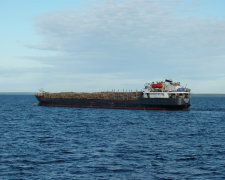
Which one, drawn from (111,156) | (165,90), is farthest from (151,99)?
(111,156)

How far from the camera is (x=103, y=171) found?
2152 centimetres

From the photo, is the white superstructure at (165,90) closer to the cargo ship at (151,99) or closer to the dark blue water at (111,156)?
the cargo ship at (151,99)

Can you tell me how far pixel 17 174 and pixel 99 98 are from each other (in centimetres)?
7943

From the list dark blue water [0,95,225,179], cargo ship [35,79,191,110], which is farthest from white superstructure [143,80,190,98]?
dark blue water [0,95,225,179]

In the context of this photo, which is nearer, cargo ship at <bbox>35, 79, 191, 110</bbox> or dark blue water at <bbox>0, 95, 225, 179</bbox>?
dark blue water at <bbox>0, 95, 225, 179</bbox>

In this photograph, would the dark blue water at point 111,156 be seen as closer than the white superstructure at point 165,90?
Yes

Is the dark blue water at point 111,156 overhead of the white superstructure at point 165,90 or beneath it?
beneath

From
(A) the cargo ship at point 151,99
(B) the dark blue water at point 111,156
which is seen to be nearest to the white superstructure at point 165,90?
(A) the cargo ship at point 151,99

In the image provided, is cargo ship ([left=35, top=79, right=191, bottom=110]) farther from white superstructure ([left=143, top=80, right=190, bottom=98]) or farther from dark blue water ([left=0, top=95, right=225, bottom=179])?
dark blue water ([left=0, top=95, right=225, bottom=179])

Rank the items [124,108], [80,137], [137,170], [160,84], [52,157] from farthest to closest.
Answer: [124,108], [160,84], [80,137], [52,157], [137,170]

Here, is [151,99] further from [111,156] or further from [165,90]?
[111,156]

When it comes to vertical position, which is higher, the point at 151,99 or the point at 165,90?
the point at 165,90

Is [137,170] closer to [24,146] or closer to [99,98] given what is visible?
[24,146]

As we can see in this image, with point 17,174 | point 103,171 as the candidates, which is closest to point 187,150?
point 103,171
